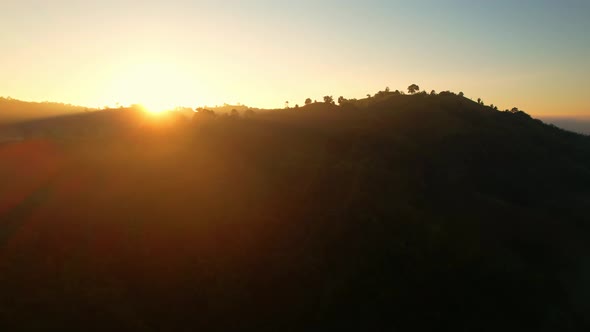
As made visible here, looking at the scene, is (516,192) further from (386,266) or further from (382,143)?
(386,266)

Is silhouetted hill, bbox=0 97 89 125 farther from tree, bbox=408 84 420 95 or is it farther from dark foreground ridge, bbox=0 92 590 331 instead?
tree, bbox=408 84 420 95

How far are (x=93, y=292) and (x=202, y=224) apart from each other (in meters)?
6.53

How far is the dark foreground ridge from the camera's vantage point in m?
17.2

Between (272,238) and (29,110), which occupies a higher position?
(29,110)

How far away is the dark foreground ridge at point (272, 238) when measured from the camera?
17203 millimetres

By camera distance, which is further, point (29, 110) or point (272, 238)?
point (29, 110)

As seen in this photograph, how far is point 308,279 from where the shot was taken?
64.9ft

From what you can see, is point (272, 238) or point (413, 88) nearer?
point (272, 238)

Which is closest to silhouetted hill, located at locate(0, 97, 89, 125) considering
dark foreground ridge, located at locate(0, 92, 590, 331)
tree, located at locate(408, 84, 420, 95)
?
dark foreground ridge, located at locate(0, 92, 590, 331)

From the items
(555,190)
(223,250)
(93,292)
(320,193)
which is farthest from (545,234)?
(93,292)

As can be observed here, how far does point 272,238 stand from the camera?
22.1 m

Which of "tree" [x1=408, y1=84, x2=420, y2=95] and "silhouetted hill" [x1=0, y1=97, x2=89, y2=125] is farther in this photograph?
"tree" [x1=408, y1=84, x2=420, y2=95]

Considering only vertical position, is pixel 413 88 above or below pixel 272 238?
above

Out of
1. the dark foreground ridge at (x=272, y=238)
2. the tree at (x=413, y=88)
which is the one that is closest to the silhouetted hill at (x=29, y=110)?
the dark foreground ridge at (x=272, y=238)
